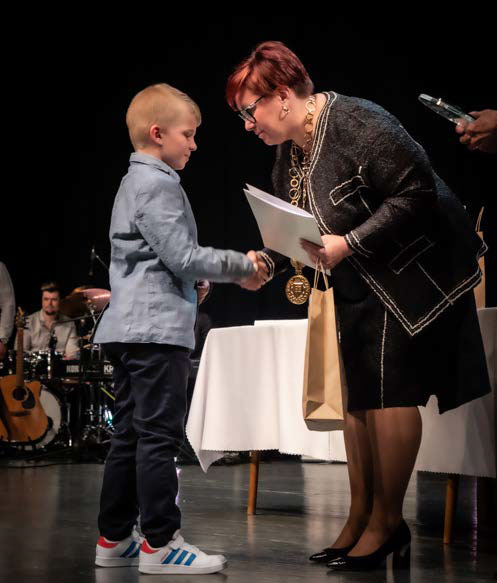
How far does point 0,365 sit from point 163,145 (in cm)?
483

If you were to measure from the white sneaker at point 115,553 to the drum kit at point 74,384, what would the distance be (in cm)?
396

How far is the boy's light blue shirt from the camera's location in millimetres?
1985

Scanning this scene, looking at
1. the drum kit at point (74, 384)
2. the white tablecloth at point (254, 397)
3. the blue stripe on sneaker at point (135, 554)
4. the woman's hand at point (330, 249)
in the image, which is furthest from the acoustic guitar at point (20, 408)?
the woman's hand at point (330, 249)

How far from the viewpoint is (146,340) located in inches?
78.9

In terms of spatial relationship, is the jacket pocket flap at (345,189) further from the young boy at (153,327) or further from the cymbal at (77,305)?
the cymbal at (77,305)

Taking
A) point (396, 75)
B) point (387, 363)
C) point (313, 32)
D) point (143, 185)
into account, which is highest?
point (313, 32)

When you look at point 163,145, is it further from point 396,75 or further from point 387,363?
point 396,75

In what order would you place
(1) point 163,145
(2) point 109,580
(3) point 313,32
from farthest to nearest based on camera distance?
(3) point 313,32, (1) point 163,145, (2) point 109,580

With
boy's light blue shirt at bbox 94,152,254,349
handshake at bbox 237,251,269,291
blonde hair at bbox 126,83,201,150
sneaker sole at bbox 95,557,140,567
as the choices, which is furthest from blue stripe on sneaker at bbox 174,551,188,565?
blonde hair at bbox 126,83,201,150

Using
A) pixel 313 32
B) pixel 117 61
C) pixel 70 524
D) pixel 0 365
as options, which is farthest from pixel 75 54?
pixel 70 524

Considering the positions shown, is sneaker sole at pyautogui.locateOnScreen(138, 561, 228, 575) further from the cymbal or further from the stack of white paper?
the cymbal

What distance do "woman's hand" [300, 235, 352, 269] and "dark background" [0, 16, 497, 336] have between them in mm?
3922

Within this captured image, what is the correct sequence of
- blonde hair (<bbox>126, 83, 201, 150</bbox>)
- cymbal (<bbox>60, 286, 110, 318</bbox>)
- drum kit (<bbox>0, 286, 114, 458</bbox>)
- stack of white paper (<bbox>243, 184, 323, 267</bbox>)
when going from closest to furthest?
1. stack of white paper (<bbox>243, 184, 323, 267</bbox>)
2. blonde hair (<bbox>126, 83, 201, 150</bbox>)
3. drum kit (<bbox>0, 286, 114, 458</bbox>)
4. cymbal (<bbox>60, 286, 110, 318</bbox>)

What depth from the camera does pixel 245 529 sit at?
8.91 feet
